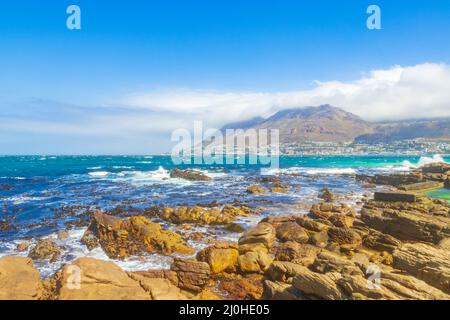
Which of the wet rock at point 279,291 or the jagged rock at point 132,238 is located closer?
the wet rock at point 279,291

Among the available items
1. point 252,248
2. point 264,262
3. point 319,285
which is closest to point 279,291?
point 319,285

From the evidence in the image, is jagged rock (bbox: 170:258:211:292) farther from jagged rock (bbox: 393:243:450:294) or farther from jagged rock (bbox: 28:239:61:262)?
jagged rock (bbox: 393:243:450:294)

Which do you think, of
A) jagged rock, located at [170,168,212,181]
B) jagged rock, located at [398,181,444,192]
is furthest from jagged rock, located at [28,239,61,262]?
jagged rock, located at [398,181,444,192]

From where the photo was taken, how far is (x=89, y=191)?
45031mm

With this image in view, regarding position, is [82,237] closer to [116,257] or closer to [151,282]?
[116,257]

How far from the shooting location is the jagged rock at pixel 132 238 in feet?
59.0

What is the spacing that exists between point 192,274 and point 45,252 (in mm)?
10280

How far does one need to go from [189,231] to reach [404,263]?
15055 millimetres

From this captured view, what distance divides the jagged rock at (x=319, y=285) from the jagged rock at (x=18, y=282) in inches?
378

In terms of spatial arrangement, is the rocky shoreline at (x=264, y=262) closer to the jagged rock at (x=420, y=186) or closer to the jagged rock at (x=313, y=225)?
the jagged rock at (x=313, y=225)

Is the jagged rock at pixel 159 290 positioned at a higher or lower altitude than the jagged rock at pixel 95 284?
lower

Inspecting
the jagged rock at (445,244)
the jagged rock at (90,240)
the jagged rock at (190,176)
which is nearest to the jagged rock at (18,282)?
the jagged rock at (90,240)

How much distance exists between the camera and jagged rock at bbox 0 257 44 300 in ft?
32.2
